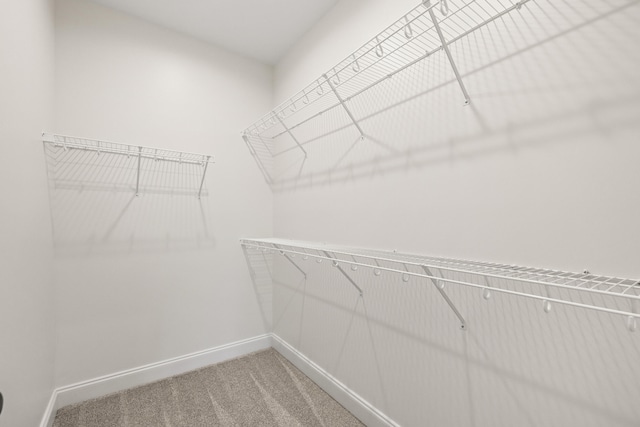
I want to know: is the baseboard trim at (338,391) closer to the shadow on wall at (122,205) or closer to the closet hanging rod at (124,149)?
the shadow on wall at (122,205)

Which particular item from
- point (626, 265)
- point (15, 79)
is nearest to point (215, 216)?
point (15, 79)

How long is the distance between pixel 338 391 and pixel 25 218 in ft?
6.03

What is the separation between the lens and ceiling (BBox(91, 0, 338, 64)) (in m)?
1.82

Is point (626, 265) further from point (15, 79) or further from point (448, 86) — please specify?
point (15, 79)

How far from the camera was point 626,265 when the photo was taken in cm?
74

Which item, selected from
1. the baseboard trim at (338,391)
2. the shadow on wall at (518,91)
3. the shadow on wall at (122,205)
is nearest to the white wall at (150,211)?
the shadow on wall at (122,205)

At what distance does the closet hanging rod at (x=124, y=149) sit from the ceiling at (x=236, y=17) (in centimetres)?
95

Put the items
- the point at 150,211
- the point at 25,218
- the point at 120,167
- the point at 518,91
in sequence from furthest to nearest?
the point at 150,211, the point at 120,167, the point at 25,218, the point at 518,91

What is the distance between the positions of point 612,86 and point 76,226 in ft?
8.46

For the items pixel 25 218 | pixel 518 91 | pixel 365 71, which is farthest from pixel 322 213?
pixel 25 218

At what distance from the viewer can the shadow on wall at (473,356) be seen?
2.53 feet

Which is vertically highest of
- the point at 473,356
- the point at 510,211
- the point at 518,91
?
the point at 518,91

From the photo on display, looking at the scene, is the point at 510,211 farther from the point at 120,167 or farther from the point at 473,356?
the point at 120,167

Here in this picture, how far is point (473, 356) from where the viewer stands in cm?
105
